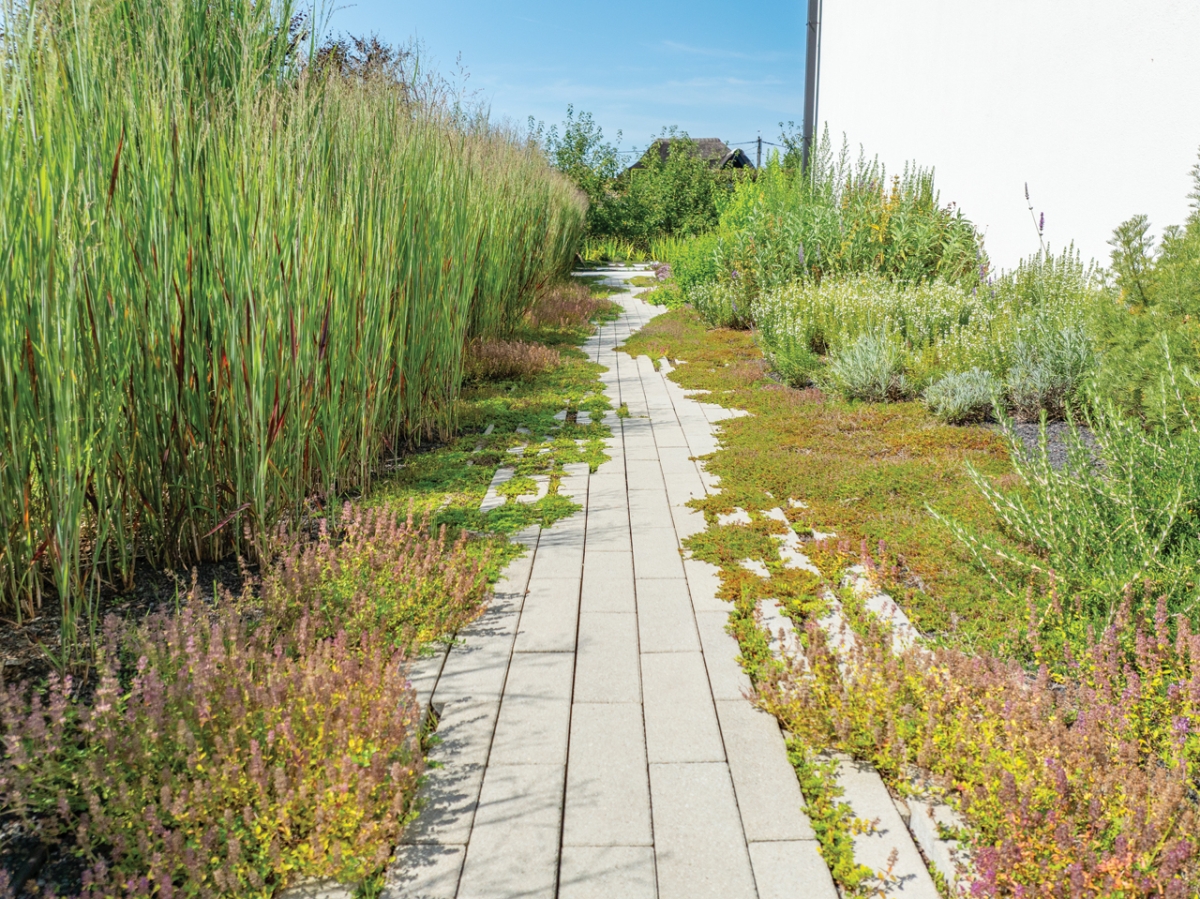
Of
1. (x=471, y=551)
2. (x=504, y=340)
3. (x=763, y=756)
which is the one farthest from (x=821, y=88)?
(x=763, y=756)

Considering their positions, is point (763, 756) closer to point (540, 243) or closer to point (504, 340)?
point (504, 340)

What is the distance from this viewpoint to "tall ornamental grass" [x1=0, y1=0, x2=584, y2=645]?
276 centimetres

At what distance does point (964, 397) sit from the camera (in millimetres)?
6250

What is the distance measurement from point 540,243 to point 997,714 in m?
10.1

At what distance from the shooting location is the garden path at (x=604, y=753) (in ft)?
7.04

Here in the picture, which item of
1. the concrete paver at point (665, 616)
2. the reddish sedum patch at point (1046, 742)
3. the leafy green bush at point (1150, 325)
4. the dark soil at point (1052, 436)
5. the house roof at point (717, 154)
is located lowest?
the concrete paver at point (665, 616)

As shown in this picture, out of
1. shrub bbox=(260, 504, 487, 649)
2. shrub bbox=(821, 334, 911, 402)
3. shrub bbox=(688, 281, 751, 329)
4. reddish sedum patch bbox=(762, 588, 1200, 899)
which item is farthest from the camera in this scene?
shrub bbox=(688, 281, 751, 329)

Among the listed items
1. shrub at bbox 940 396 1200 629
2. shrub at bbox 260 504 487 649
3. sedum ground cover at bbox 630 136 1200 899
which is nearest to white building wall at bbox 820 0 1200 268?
sedum ground cover at bbox 630 136 1200 899

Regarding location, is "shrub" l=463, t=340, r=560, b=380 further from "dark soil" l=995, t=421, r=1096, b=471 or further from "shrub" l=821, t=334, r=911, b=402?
"dark soil" l=995, t=421, r=1096, b=471

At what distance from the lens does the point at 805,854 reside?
7.25ft

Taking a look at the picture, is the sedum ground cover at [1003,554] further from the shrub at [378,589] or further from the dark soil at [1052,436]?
the shrub at [378,589]

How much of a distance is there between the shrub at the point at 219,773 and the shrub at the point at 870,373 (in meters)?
5.49

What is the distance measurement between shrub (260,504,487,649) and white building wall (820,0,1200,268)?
6250mm

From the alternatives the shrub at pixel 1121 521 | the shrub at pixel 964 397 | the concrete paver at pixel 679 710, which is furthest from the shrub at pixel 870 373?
the concrete paver at pixel 679 710
